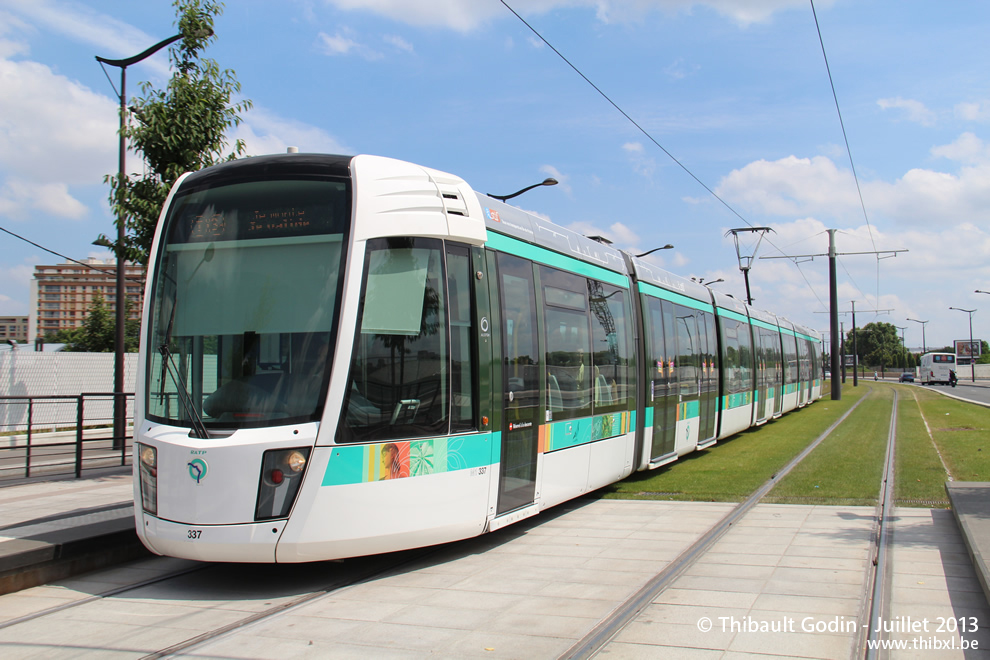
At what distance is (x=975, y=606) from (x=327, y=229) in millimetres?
5719

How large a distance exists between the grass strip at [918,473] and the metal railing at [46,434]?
12.6m

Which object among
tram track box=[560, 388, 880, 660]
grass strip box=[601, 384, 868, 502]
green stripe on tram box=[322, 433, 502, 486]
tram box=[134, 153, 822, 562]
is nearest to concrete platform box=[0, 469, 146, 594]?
tram box=[134, 153, 822, 562]

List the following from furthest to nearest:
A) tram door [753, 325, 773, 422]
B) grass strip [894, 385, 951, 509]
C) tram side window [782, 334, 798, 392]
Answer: tram side window [782, 334, 798, 392] → tram door [753, 325, 773, 422] → grass strip [894, 385, 951, 509]

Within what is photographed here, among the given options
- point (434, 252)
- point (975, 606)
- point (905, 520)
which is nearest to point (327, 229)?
point (434, 252)

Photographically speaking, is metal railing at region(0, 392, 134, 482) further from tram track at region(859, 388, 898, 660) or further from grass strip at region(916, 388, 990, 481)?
grass strip at region(916, 388, 990, 481)

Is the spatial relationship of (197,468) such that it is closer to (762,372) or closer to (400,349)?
(400,349)

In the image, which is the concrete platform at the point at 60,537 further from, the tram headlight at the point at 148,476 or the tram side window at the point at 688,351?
the tram side window at the point at 688,351

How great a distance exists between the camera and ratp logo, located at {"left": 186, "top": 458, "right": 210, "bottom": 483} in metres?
6.09

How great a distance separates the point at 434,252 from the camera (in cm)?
708

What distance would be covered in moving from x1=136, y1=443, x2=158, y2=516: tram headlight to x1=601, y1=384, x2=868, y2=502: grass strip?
21.8 feet

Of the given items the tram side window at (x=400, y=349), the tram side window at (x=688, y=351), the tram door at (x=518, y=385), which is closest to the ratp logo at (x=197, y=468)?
the tram side window at (x=400, y=349)

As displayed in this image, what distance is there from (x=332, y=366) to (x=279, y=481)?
0.97 meters

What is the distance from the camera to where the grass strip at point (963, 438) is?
1293 centimetres

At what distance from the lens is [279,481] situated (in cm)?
611
